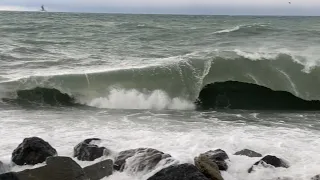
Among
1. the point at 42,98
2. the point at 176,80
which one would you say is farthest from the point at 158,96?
the point at 42,98

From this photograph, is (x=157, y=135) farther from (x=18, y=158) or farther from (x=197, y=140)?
(x=18, y=158)

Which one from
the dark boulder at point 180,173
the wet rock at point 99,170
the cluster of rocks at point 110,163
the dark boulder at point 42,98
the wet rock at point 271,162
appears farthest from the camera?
the dark boulder at point 42,98

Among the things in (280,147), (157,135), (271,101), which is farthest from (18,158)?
(271,101)

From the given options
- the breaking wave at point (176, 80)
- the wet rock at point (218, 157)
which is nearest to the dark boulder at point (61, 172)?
the wet rock at point (218, 157)

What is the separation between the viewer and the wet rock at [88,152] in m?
5.82

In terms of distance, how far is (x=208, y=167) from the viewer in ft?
16.9

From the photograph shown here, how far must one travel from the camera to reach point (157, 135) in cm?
725

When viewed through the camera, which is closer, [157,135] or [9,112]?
[157,135]

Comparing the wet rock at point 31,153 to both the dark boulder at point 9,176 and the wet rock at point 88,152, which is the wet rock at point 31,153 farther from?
the dark boulder at point 9,176

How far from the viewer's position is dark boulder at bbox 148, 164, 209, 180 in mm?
4855

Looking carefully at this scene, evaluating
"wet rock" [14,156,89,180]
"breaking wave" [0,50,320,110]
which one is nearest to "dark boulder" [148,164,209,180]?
"wet rock" [14,156,89,180]

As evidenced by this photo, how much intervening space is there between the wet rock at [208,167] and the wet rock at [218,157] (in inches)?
2.3

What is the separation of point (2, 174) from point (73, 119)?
12.7 ft

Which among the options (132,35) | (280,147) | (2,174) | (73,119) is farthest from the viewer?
(132,35)
